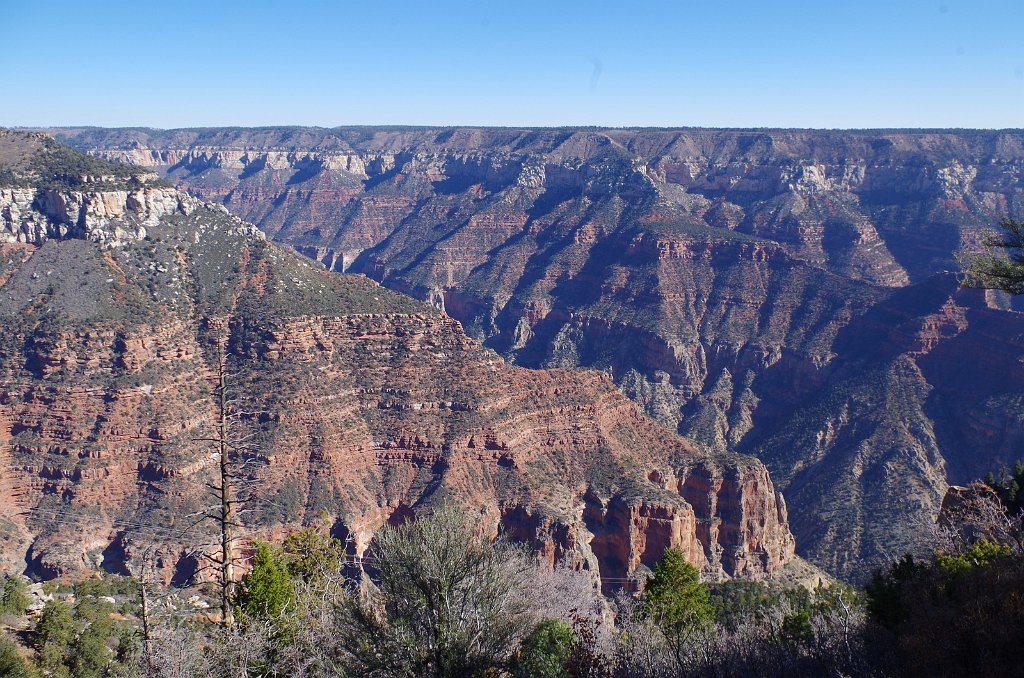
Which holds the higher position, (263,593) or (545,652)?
(263,593)

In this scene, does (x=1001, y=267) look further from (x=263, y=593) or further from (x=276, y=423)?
(x=276, y=423)

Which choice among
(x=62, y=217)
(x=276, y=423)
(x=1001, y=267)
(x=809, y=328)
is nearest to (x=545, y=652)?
(x=1001, y=267)

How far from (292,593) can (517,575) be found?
8.29m

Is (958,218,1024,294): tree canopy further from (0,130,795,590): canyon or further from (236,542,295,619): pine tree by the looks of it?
(0,130,795,590): canyon

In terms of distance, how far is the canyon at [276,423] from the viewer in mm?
57250

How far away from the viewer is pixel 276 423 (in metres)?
62.4

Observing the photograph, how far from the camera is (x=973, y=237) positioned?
164 m

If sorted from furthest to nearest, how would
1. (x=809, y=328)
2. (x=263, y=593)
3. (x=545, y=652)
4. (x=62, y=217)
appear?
(x=809, y=328) < (x=62, y=217) < (x=263, y=593) < (x=545, y=652)

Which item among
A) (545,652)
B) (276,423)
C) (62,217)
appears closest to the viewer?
(545,652)

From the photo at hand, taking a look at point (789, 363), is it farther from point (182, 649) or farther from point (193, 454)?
point (182, 649)

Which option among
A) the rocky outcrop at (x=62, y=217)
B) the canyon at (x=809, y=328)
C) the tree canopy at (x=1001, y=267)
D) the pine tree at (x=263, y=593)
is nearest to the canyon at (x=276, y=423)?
the rocky outcrop at (x=62, y=217)

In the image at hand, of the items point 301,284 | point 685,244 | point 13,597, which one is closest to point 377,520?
point 301,284

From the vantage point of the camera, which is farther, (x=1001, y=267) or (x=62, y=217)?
(x=62, y=217)

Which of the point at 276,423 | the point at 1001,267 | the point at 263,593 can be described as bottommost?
the point at 276,423
